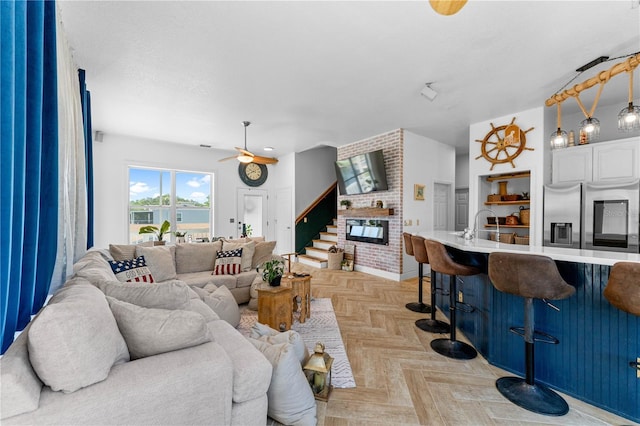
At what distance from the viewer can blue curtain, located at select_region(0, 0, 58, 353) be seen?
987mm

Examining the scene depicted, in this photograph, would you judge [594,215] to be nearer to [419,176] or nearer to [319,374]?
[419,176]

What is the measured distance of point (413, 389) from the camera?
6.52 ft

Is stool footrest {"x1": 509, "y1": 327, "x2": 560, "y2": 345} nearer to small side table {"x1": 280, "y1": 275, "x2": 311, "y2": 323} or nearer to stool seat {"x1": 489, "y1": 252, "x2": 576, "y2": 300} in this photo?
stool seat {"x1": 489, "y1": 252, "x2": 576, "y2": 300}

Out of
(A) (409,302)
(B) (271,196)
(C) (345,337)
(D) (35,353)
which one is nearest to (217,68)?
(D) (35,353)

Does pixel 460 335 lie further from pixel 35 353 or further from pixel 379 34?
pixel 35 353

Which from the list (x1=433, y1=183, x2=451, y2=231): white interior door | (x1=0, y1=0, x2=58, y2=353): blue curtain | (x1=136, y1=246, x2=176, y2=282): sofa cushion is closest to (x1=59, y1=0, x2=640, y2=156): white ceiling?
(x1=0, y1=0, x2=58, y2=353): blue curtain

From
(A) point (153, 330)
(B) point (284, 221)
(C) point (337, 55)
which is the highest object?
(C) point (337, 55)

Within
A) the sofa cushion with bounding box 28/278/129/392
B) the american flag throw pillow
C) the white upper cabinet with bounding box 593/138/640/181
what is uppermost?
the white upper cabinet with bounding box 593/138/640/181

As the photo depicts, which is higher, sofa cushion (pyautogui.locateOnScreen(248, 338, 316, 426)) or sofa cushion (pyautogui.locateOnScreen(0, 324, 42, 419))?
sofa cushion (pyautogui.locateOnScreen(0, 324, 42, 419))

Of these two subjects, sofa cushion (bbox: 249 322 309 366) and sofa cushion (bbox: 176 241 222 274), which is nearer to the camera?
sofa cushion (bbox: 249 322 309 366)

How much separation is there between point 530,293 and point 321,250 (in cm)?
525

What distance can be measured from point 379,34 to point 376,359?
2.78 meters

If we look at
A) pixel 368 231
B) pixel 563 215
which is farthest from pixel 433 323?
pixel 368 231

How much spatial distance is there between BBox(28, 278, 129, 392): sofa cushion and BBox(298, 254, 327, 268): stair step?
518 centimetres
